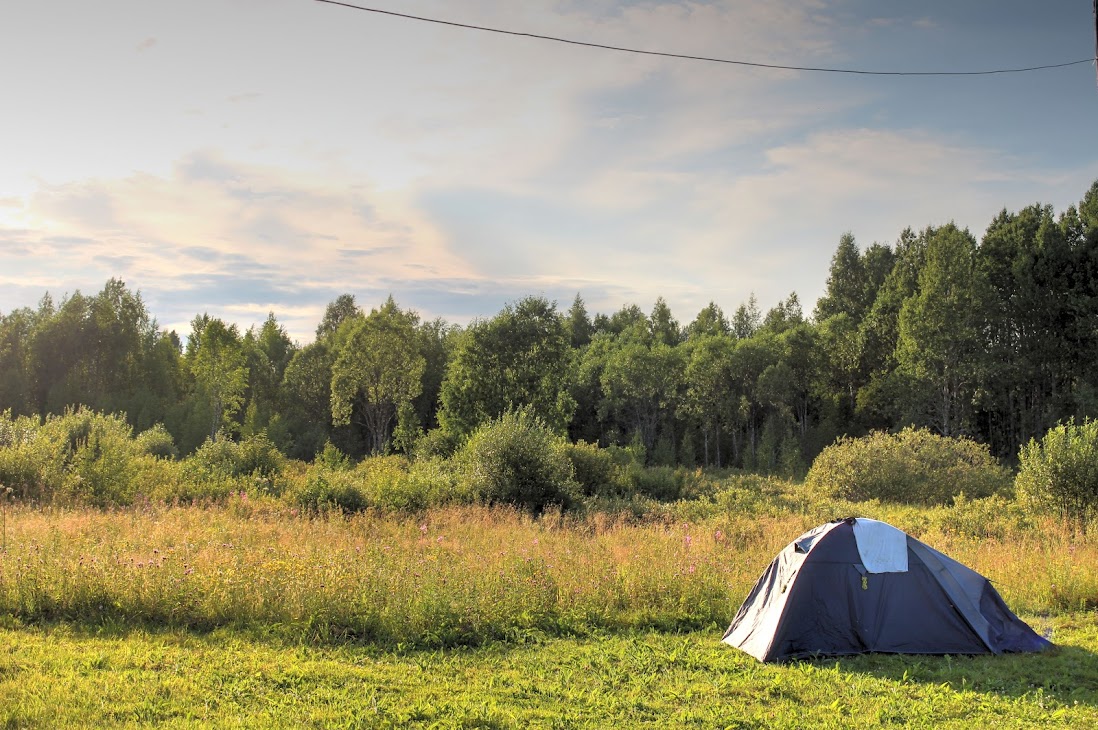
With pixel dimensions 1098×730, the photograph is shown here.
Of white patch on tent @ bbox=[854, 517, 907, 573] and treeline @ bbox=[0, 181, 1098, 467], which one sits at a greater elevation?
treeline @ bbox=[0, 181, 1098, 467]

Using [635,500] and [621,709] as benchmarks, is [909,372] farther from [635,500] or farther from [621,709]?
[621,709]

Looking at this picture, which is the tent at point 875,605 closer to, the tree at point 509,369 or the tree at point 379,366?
the tree at point 509,369

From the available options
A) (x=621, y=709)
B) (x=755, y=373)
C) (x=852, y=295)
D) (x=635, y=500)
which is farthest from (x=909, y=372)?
(x=621, y=709)

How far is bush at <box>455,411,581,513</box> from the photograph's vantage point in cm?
1984

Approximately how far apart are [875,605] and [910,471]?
61.9ft

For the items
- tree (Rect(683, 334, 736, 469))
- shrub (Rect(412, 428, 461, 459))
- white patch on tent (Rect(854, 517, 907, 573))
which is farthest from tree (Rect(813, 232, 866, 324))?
white patch on tent (Rect(854, 517, 907, 573))

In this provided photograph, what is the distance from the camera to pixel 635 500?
22.1m

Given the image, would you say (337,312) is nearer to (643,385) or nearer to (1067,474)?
(643,385)

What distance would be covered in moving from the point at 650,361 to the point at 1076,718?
43194 mm

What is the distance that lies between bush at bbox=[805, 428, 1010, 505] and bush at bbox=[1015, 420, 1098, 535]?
6819 mm

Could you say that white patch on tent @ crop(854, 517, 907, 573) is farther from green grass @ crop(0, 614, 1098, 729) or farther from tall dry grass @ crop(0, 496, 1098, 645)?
tall dry grass @ crop(0, 496, 1098, 645)

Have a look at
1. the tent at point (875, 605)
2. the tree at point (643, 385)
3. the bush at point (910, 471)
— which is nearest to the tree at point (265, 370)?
the tree at point (643, 385)

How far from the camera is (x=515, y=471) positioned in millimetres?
20141

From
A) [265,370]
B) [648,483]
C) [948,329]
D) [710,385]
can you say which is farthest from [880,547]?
Result: [265,370]
